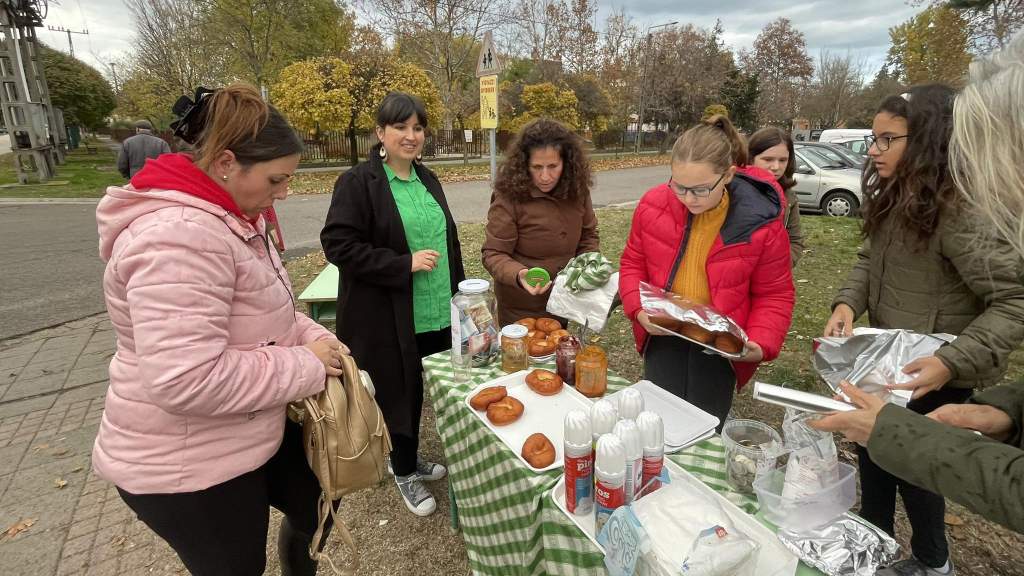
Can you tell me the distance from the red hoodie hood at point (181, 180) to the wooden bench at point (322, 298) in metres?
3.28

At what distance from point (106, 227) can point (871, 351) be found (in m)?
2.31

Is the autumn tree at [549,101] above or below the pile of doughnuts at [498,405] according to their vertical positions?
above

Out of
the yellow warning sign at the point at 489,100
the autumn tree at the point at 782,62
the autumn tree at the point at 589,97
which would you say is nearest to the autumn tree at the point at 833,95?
the autumn tree at the point at 782,62

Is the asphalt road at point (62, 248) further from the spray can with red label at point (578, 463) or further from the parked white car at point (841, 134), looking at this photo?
the parked white car at point (841, 134)

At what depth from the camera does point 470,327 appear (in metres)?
2.08

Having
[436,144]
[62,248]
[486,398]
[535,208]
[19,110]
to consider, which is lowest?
[62,248]

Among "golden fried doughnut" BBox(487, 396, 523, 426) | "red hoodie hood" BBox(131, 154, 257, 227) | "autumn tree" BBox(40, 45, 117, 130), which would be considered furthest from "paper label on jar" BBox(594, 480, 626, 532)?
"autumn tree" BBox(40, 45, 117, 130)

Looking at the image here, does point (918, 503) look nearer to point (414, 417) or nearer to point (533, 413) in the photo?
point (533, 413)

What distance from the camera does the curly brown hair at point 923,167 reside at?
5.83 ft

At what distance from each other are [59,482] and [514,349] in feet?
9.94

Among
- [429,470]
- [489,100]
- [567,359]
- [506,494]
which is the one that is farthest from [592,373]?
[489,100]

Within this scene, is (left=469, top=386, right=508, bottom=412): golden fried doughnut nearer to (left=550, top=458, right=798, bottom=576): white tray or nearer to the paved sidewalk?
(left=550, top=458, right=798, bottom=576): white tray

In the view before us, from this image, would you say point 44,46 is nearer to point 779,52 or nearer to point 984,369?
point 984,369

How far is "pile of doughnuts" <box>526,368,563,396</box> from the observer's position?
6.13 feet
